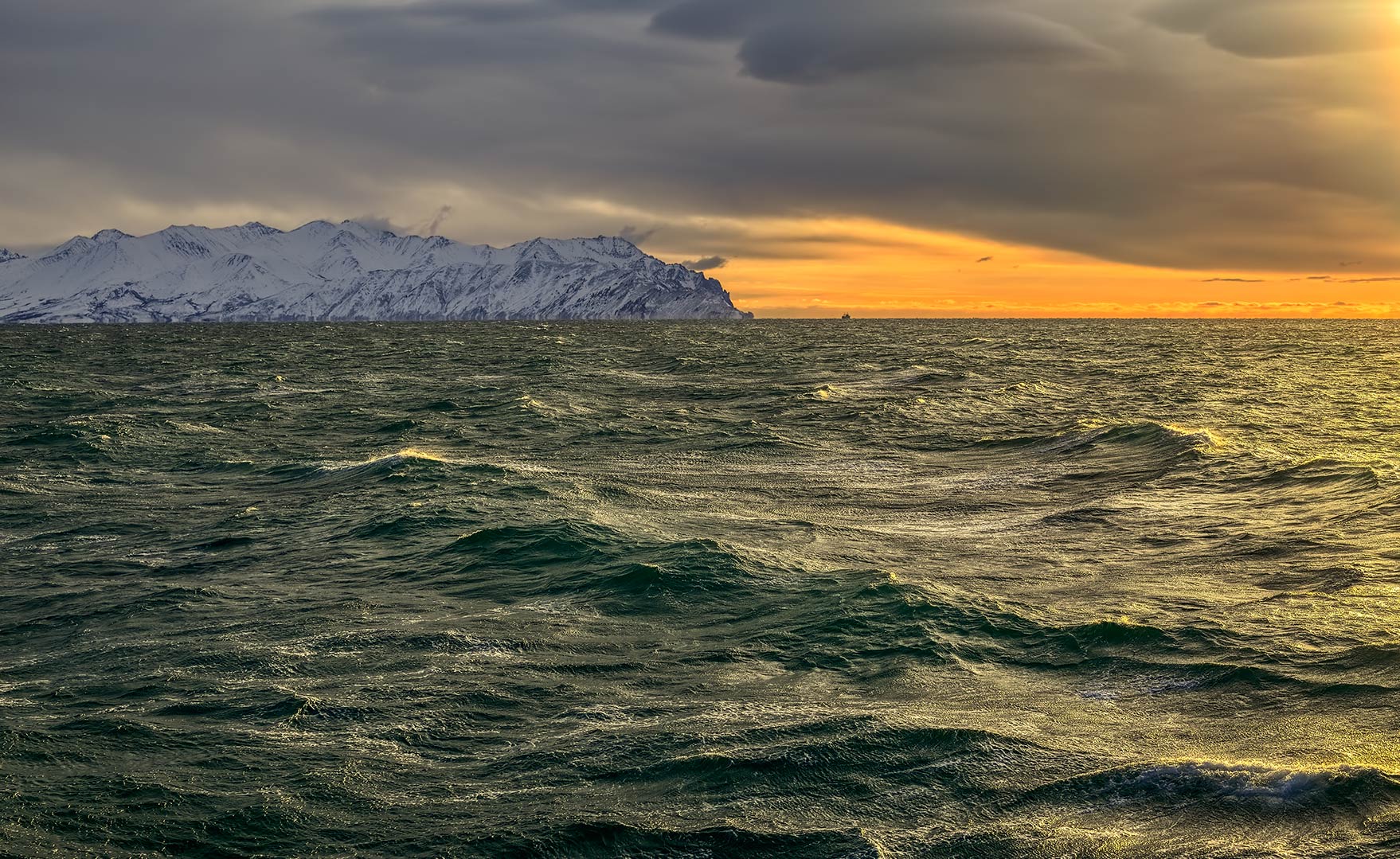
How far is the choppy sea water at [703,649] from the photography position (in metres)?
10.1

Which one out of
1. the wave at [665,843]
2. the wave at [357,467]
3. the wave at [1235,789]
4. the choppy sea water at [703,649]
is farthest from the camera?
the wave at [357,467]

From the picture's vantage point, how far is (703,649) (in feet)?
50.4

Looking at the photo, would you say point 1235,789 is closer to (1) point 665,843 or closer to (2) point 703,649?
(1) point 665,843

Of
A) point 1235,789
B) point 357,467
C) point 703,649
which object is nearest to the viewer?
point 1235,789

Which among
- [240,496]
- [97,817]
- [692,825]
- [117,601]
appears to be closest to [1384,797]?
[692,825]

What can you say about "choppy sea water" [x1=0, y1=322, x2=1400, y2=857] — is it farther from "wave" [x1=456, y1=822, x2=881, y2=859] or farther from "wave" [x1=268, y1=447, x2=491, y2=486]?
"wave" [x1=268, y1=447, x2=491, y2=486]

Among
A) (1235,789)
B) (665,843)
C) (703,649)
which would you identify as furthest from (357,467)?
(1235,789)

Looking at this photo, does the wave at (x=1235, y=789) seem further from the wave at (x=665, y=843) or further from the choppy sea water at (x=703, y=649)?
the wave at (x=665, y=843)

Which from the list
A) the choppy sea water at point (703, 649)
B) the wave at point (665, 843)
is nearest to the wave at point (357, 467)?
the choppy sea water at point (703, 649)

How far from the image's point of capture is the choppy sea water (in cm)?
1014

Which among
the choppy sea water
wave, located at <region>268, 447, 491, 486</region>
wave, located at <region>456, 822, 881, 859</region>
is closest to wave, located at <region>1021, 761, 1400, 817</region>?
the choppy sea water

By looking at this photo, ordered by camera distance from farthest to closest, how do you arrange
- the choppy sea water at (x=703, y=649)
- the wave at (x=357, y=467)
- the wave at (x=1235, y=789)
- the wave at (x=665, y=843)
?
the wave at (x=357, y=467)
the choppy sea water at (x=703, y=649)
the wave at (x=1235, y=789)
the wave at (x=665, y=843)

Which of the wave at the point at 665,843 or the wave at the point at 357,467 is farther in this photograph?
the wave at the point at 357,467

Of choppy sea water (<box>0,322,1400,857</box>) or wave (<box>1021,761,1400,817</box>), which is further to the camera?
choppy sea water (<box>0,322,1400,857</box>)
